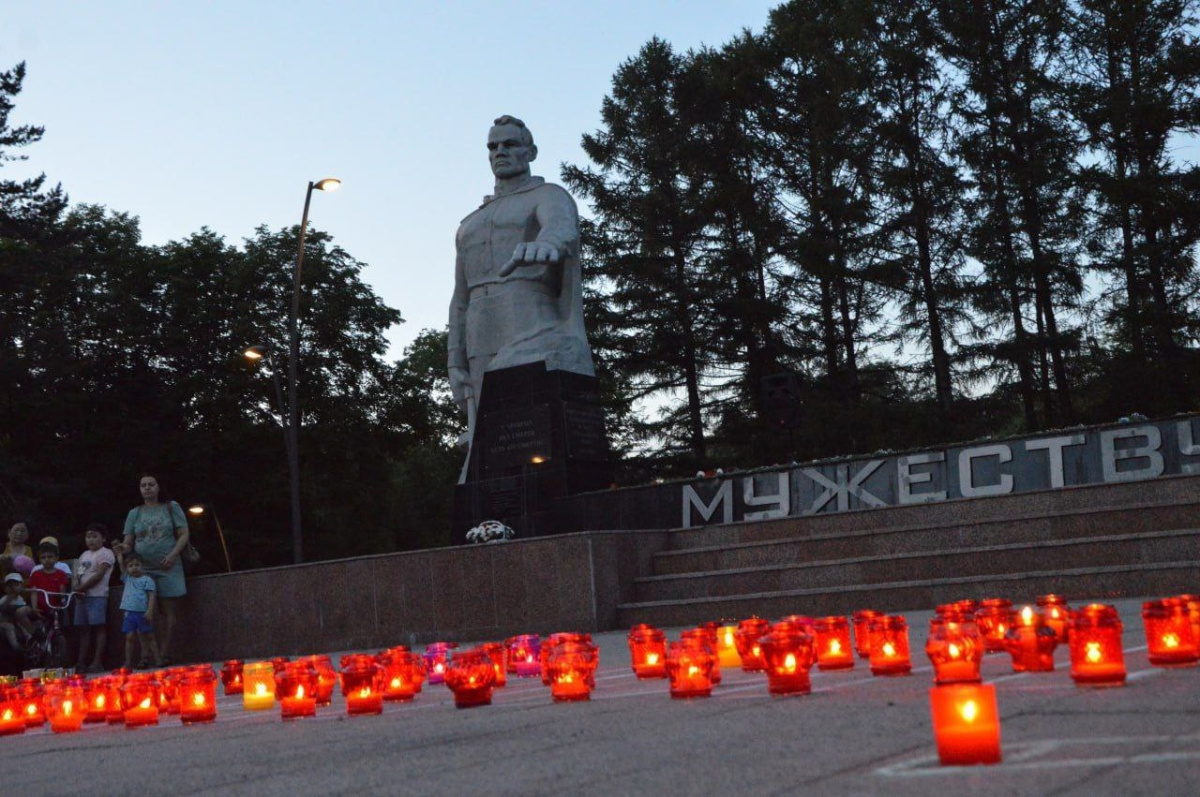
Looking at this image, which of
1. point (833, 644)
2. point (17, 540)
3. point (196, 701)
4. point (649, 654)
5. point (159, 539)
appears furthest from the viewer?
point (17, 540)

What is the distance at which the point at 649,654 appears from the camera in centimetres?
633

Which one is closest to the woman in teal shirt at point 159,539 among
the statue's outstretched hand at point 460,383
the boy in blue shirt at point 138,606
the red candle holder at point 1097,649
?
the boy in blue shirt at point 138,606

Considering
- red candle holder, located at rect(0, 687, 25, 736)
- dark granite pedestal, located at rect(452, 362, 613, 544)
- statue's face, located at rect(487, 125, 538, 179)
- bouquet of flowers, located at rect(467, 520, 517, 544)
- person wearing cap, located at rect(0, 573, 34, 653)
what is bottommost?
red candle holder, located at rect(0, 687, 25, 736)

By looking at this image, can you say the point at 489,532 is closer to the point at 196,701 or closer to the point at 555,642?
the point at 196,701

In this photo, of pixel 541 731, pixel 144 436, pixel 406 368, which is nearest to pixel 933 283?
pixel 406 368

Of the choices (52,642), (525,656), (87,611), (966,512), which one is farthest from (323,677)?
(87,611)

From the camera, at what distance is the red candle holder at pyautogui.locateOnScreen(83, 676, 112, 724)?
684 cm

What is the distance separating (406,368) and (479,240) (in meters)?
27.0

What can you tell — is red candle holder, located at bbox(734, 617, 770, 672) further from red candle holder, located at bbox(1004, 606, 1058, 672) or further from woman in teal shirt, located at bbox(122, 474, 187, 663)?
woman in teal shirt, located at bbox(122, 474, 187, 663)

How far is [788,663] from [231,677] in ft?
14.5

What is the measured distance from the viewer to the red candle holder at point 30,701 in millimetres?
6836

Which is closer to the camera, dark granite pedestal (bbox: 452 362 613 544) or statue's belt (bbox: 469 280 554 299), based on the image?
dark granite pedestal (bbox: 452 362 613 544)

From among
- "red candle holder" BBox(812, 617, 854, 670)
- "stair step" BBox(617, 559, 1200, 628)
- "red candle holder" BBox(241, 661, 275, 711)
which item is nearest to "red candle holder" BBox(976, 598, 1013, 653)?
"red candle holder" BBox(812, 617, 854, 670)

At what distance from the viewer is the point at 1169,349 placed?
29.8 metres
